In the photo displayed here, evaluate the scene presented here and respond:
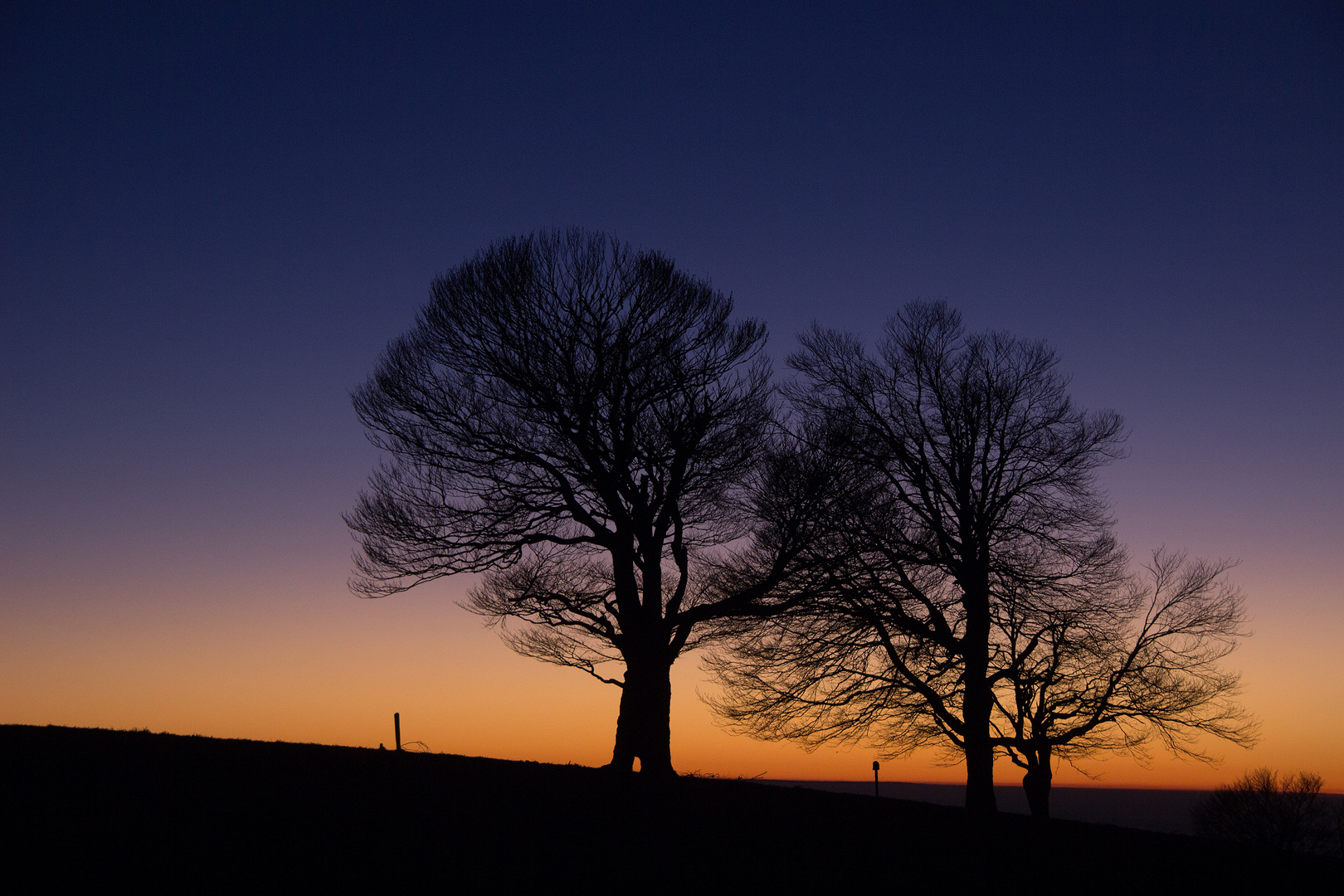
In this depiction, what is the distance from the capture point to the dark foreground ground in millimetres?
8508

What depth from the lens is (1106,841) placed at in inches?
558

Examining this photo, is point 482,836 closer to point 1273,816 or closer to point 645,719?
point 645,719

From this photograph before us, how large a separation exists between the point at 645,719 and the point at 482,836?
21.9 ft

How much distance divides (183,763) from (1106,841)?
13.4 m

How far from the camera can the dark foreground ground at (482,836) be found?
851cm

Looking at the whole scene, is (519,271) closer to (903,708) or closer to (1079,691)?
(903,708)

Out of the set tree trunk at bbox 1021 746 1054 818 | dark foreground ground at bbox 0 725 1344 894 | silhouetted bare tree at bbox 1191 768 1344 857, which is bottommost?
silhouetted bare tree at bbox 1191 768 1344 857

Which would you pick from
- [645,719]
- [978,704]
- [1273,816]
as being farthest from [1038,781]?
[1273,816]

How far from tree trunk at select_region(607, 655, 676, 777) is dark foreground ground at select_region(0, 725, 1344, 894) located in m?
1.36

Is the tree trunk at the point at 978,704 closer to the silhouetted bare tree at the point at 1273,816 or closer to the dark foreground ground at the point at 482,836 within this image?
the dark foreground ground at the point at 482,836

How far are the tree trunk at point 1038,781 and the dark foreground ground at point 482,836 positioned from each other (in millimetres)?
5375

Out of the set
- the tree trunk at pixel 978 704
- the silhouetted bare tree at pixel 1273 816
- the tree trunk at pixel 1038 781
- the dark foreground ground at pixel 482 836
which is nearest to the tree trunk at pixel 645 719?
the dark foreground ground at pixel 482 836

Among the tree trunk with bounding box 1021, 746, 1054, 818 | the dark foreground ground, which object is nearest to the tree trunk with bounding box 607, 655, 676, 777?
the dark foreground ground

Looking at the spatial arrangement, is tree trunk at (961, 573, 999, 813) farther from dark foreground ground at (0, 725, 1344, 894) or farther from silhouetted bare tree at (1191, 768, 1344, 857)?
silhouetted bare tree at (1191, 768, 1344, 857)
